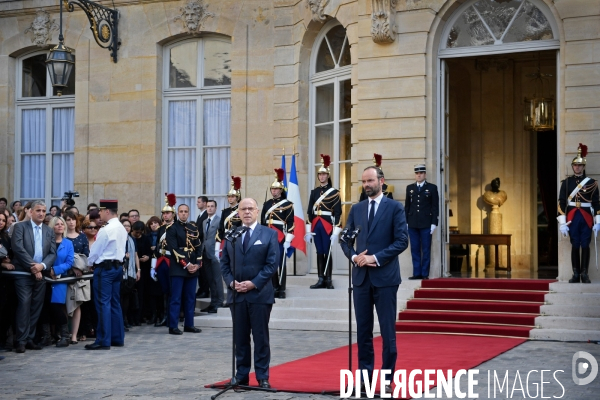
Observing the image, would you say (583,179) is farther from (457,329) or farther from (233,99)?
(233,99)

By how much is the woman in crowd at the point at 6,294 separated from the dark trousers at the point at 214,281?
3.78 m

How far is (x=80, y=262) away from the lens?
12.1 metres

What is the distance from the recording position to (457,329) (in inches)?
492

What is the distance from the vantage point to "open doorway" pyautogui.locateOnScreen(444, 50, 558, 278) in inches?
761

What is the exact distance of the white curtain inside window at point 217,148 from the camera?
58.0ft

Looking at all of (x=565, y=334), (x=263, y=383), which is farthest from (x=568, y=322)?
(x=263, y=383)

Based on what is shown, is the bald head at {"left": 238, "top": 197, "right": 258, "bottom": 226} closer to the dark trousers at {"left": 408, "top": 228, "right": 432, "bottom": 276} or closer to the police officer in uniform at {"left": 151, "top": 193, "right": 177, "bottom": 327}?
the police officer in uniform at {"left": 151, "top": 193, "right": 177, "bottom": 327}

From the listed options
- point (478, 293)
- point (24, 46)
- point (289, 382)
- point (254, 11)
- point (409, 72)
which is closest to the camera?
point (289, 382)

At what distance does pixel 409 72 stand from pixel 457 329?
13.8 ft

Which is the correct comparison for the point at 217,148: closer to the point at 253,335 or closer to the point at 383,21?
the point at 383,21

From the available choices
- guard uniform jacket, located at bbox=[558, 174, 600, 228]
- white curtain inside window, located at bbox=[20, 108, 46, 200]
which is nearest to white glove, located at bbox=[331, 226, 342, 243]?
guard uniform jacket, located at bbox=[558, 174, 600, 228]

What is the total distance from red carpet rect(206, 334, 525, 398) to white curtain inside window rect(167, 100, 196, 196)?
6.87 meters

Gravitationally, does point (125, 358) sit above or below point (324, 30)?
below

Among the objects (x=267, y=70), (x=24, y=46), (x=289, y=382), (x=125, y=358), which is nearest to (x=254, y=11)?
(x=267, y=70)
